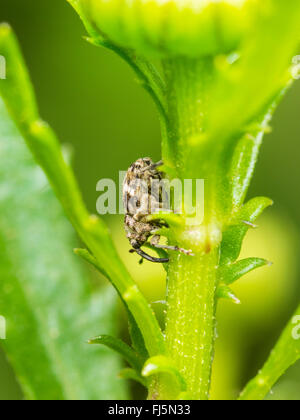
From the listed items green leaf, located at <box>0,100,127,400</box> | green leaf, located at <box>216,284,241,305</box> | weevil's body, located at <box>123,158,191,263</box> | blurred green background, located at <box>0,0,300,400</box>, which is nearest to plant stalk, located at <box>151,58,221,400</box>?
green leaf, located at <box>216,284,241,305</box>

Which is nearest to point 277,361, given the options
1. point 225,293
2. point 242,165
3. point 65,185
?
point 225,293

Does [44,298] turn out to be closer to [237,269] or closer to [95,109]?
[237,269]

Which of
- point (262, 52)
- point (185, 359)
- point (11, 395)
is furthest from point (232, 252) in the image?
point (11, 395)

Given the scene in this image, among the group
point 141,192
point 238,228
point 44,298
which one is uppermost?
point 141,192

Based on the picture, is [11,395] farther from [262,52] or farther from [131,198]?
[262,52]

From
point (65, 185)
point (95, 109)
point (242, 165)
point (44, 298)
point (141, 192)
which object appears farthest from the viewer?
point (95, 109)

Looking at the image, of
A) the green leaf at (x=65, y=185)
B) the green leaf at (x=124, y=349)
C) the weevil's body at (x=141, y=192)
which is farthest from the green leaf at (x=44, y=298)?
the green leaf at (x=65, y=185)
